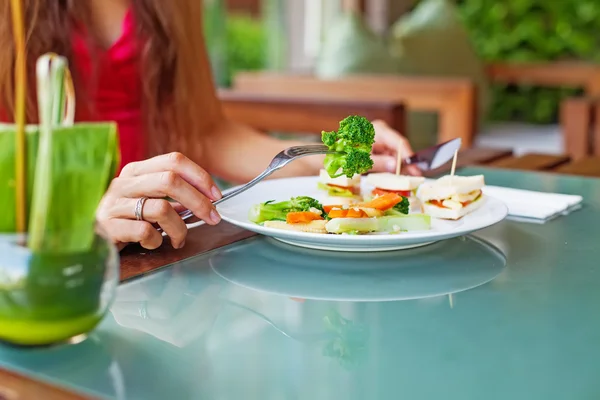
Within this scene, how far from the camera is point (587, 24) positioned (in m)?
5.26

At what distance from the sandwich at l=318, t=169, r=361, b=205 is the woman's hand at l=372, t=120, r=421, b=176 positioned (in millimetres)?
208

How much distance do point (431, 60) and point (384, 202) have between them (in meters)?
3.37

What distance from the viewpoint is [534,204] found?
1.08 metres

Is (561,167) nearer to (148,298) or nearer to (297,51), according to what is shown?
(148,298)

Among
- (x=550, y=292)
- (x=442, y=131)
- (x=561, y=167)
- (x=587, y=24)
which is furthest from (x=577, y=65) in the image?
(x=550, y=292)

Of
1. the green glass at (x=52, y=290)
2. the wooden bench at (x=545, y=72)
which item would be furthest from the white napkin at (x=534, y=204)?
the wooden bench at (x=545, y=72)

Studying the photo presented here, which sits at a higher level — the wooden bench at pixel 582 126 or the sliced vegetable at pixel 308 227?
the sliced vegetable at pixel 308 227

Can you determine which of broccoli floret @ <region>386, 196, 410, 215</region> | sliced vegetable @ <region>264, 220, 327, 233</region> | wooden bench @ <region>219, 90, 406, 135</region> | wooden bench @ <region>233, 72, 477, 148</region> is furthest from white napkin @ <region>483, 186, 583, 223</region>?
wooden bench @ <region>233, 72, 477, 148</region>

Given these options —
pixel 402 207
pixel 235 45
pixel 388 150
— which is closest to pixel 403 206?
pixel 402 207

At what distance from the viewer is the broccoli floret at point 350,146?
0.87 meters

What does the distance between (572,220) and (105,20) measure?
1001mm

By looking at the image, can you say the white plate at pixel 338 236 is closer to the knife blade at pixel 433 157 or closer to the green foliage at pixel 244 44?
the knife blade at pixel 433 157

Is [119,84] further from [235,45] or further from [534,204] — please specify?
[235,45]

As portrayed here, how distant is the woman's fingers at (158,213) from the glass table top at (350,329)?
0.04 m
